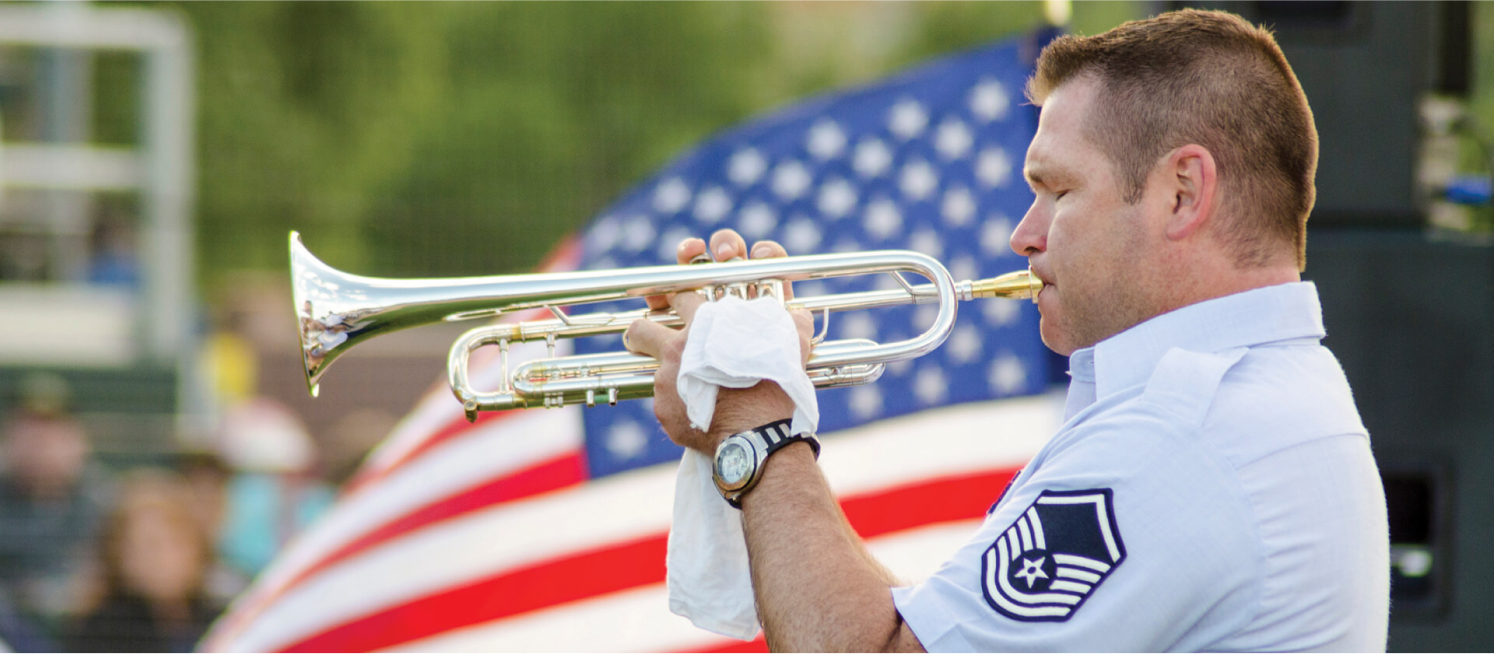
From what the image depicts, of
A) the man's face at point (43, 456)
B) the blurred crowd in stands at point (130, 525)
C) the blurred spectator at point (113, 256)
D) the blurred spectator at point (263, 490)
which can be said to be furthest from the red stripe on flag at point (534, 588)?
the blurred spectator at point (113, 256)

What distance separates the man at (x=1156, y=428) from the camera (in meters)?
1.52

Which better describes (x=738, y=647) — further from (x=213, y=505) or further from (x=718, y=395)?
(x=213, y=505)

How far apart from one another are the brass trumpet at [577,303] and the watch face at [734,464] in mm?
320

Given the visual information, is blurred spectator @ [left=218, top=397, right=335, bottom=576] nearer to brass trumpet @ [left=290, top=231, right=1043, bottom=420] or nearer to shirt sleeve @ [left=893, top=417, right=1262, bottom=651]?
brass trumpet @ [left=290, top=231, right=1043, bottom=420]

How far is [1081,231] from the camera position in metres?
1.81

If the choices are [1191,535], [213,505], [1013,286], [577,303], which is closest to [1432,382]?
[1013,286]

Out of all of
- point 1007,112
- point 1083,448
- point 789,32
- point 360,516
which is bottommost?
point 360,516

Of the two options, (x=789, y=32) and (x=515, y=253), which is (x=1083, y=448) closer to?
(x=515, y=253)

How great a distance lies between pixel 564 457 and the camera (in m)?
3.79

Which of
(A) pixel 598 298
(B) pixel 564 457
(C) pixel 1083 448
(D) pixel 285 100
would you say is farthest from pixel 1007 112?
(D) pixel 285 100

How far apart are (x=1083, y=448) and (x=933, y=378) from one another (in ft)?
7.04


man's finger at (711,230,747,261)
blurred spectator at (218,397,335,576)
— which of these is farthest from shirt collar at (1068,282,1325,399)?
blurred spectator at (218,397,335,576)

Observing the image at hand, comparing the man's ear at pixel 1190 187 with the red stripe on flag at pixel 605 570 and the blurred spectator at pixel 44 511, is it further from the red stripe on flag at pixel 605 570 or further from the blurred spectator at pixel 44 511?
the blurred spectator at pixel 44 511

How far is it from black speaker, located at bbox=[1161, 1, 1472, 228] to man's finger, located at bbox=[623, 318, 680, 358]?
1.63 meters
